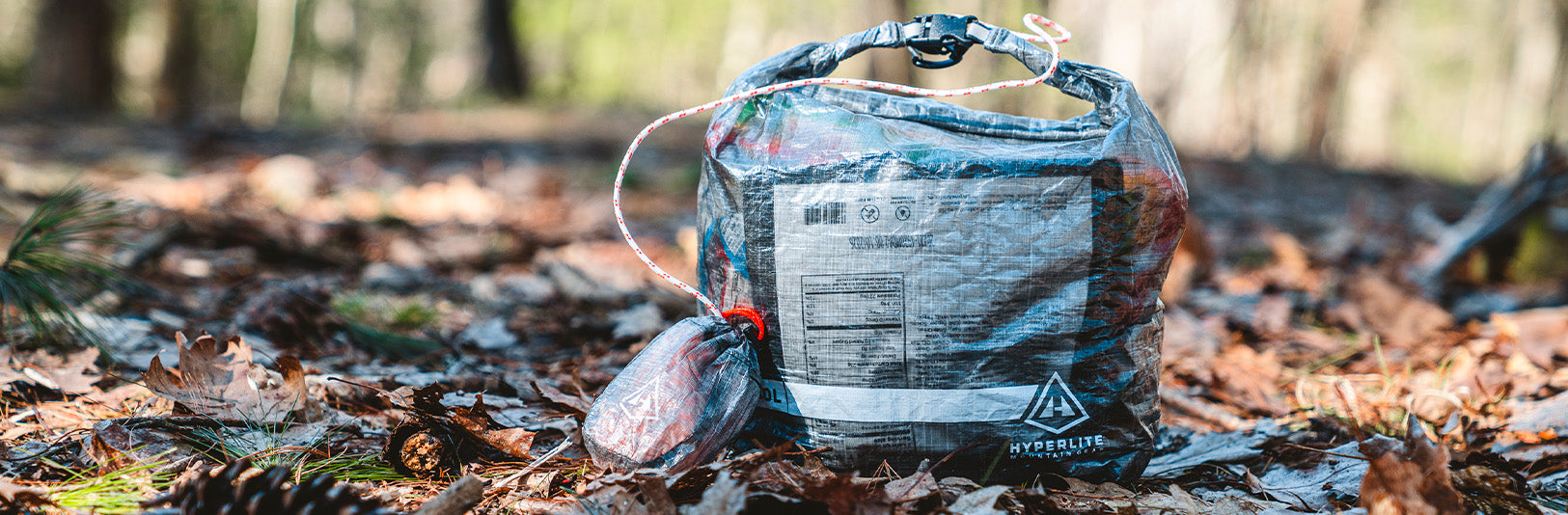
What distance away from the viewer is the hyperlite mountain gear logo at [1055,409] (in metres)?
1.42

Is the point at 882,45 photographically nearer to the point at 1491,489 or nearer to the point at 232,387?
the point at 1491,489

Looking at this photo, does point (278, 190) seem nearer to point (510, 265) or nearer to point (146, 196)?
point (146, 196)

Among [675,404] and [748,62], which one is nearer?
[675,404]

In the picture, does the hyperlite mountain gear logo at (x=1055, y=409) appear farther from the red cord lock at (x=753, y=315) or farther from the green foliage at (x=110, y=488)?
the green foliage at (x=110, y=488)

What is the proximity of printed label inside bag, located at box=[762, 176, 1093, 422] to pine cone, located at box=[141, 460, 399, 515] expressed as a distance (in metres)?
0.70

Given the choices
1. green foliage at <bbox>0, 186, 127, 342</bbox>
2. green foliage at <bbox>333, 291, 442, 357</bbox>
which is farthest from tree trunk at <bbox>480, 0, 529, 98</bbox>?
green foliage at <bbox>0, 186, 127, 342</bbox>

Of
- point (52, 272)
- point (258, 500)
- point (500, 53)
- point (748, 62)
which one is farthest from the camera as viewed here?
point (748, 62)

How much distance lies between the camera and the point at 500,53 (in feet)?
35.3

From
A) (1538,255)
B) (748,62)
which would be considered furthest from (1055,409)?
(748,62)

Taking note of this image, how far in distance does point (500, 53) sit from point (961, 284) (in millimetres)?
10388

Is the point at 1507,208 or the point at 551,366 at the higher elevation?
the point at 551,366

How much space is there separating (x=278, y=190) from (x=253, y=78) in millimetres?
22537

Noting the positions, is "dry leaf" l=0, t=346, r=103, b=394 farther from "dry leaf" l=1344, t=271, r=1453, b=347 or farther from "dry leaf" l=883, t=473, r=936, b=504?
"dry leaf" l=1344, t=271, r=1453, b=347

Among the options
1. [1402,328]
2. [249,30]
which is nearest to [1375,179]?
[1402,328]
